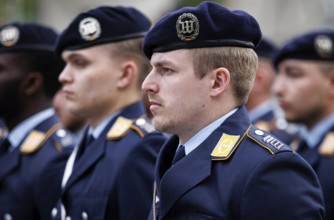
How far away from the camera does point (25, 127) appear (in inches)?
227

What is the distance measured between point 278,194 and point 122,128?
5.05ft

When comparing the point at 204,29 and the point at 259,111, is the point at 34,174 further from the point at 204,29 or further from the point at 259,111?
the point at 259,111

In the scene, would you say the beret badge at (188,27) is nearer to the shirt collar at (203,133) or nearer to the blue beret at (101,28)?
the shirt collar at (203,133)

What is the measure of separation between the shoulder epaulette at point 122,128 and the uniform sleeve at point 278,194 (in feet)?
4.14

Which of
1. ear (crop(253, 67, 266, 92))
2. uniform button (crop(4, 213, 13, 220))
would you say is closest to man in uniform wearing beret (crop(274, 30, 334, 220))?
ear (crop(253, 67, 266, 92))

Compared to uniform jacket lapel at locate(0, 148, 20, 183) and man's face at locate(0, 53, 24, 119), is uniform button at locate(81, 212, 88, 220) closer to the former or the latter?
uniform jacket lapel at locate(0, 148, 20, 183)

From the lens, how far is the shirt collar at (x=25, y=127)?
18.8 feet

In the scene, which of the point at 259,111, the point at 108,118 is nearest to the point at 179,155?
the point at 108,118

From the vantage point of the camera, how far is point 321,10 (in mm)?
18344

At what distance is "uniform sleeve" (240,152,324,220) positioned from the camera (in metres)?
3.38

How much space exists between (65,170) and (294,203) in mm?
2076

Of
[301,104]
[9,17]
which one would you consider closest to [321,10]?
[9,17]

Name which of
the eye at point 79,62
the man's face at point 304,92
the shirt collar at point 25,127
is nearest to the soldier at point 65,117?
the shirt collar at point 25,127

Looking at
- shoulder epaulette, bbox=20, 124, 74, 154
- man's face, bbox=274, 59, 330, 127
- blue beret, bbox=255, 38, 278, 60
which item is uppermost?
shoulder epaulette, bbox=20, 124, 74, 154
